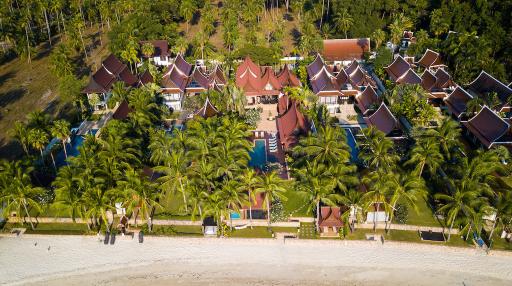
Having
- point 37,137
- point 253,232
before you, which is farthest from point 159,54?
point 253,232

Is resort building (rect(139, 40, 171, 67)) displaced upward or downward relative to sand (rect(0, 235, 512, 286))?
upward

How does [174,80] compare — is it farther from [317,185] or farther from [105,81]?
[317,185]

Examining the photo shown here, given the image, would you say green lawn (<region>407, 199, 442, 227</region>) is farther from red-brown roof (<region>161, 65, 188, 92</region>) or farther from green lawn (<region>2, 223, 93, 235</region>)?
red-brown roof (<region>161, 65, 188, 92</region>)

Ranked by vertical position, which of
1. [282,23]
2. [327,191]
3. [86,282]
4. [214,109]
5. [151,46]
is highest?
[282,23]

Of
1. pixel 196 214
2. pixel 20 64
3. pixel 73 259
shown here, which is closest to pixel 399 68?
pixel 196 214

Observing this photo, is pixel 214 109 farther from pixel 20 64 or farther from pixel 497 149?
pixel 20 64

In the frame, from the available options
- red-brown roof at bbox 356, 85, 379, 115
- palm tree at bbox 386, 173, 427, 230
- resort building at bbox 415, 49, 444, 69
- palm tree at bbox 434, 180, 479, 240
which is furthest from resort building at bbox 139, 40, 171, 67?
palm tree at bbox 434, 180, 479, 240
